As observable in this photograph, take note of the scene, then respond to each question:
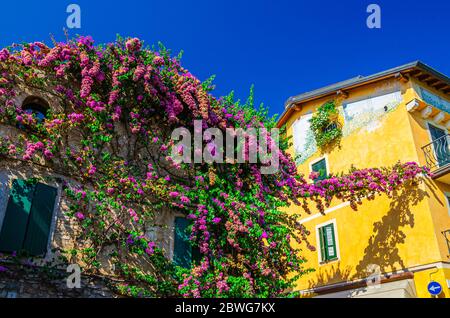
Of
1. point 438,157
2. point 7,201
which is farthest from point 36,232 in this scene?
point 438,157

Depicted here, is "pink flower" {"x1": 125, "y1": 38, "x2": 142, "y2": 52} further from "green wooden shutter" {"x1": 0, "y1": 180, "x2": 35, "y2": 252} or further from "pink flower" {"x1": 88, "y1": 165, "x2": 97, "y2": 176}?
"green wooden shutter" {"x1": 0, "y1": 180, "x2": 35, "y2": 252}

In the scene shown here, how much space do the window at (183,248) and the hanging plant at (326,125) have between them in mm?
9146

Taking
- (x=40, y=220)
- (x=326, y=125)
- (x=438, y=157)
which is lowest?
(x=40, y=220)

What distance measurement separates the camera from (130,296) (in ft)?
29.2

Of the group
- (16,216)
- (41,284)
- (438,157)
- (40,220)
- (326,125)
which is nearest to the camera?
(41,284)

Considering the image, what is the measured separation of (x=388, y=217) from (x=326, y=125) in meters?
5.36

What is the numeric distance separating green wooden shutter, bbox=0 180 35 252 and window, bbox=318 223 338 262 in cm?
1154

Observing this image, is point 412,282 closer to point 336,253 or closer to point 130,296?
point 336,253

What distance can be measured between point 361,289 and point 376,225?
2.37m

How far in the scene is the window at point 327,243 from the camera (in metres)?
15.7
